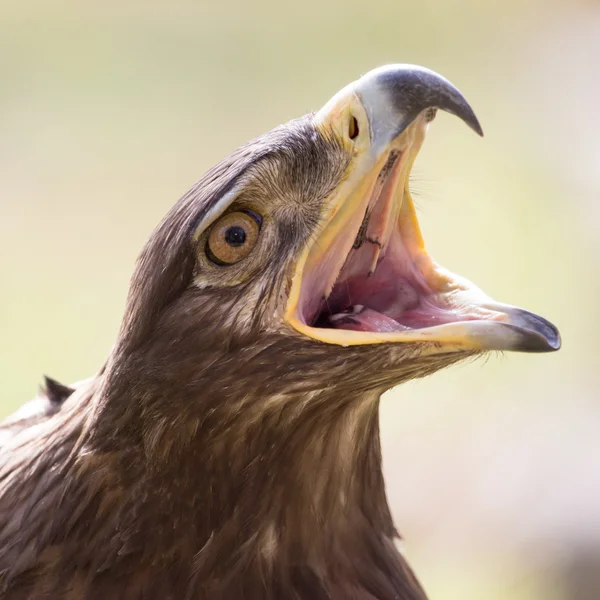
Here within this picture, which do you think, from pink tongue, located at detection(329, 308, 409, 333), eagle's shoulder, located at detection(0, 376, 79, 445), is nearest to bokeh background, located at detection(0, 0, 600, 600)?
eagle's shoulder, located at detection(0, 376, 79, 445)

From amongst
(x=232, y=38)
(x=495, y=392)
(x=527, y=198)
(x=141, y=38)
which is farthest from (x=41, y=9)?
(x=495, y=392)

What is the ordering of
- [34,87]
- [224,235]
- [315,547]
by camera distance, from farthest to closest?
[34,87], [315,547], [224,235]

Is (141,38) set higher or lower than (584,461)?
higher

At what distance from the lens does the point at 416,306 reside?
4.32ft

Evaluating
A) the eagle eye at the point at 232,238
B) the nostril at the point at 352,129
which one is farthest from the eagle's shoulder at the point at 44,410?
the nostril at the point at 352,129

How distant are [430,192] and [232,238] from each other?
1900mm

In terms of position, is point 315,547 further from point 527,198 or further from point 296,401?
point 527,198

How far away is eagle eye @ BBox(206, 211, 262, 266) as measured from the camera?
1.23 meters

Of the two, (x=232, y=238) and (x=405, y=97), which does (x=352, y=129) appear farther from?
(x=232, y=238)

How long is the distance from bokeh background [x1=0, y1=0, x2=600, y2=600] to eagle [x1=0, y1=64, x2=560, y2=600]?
1.70 metres

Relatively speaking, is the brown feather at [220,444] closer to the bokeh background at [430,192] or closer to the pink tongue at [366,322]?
the pink tongue at [366,322]

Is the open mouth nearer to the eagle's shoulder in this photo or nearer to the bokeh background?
the eagle's shoulder

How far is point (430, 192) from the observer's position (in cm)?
304

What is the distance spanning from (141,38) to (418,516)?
335 cm
